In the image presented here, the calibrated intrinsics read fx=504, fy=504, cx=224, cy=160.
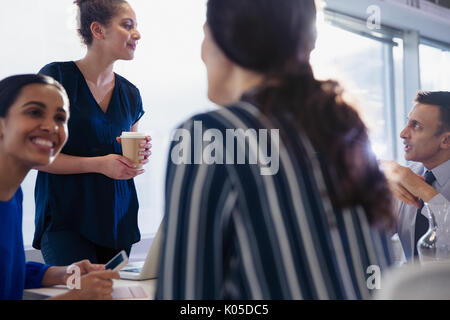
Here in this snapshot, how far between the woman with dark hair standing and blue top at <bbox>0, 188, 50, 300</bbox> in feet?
1.91

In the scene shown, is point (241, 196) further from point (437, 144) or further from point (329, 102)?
point (437, 144)

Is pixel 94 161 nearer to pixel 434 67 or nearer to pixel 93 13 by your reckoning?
pixel 93 13

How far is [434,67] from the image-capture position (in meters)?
6.36

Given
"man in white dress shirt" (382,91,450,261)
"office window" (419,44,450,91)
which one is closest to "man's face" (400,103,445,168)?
"man in white dress shirt" (382,91,450,261)

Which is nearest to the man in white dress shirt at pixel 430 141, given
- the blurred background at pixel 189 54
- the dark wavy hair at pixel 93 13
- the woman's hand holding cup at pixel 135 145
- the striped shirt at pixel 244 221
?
the blurred background at pixel 189 54

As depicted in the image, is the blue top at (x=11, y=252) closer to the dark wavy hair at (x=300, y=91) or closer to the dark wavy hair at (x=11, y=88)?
the dark wavy hair at (x=11, y=88)

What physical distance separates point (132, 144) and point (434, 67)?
568 cm

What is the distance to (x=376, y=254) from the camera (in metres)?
0.84

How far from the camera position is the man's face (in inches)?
100

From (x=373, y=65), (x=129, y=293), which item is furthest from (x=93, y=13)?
(x=373, y=65)

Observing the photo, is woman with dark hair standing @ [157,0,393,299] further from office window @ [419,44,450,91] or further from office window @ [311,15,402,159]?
office window @ [419,44,450,91]

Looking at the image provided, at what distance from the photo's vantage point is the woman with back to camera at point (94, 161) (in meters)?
1.76
